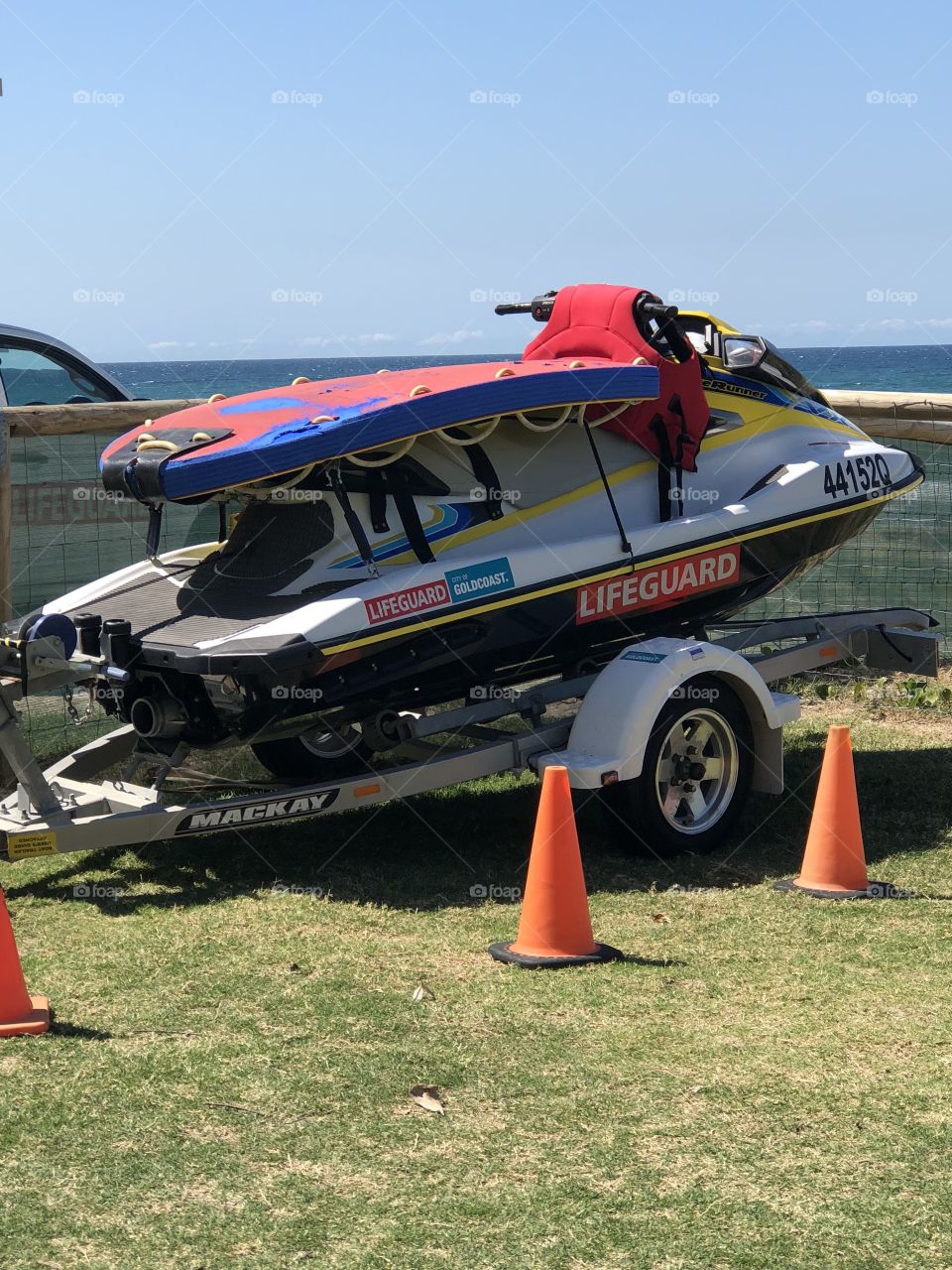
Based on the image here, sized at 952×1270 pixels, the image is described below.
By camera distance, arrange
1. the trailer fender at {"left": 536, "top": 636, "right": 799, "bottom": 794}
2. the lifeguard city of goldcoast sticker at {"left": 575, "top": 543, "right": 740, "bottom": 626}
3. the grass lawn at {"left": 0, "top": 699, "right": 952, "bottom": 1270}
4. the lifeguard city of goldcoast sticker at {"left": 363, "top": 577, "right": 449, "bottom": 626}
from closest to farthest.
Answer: the grass lawn at {"left": 0, "top": 699, "right": 952, "bottom": 1270}, the lifeguard city of goldcoast sticker at {"left": 363, "top": 577, "right": 449, "bottom": 626}, the trailer fender at {"left": 536, "top": 636, "right": 799, "bottom": 794}, the lifeguard city of goldcoast sticker at {"left": 575, "top": 543, "right": 740, "bottom": 626}

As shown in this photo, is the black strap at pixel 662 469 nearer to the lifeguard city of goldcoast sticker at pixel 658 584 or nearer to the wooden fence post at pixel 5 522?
the lifeguard city of goldcoast sticker at pixel 658 584

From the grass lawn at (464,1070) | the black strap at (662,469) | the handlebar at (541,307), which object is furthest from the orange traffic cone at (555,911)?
the handlebar at (541,307)

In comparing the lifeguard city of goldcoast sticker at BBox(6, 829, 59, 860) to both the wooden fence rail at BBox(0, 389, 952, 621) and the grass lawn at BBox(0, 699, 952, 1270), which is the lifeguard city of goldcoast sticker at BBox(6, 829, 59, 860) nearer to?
the grass lawn at BBox(0, 699, 952, 1270)

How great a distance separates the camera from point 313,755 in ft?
28.6

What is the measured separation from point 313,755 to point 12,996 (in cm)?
369

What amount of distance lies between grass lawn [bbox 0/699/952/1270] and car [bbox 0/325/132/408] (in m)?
5.20

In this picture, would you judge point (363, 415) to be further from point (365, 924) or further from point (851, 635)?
point (851, 635)

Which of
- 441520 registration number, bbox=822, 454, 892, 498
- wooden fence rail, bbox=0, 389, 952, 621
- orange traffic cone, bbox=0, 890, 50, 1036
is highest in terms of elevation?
wooden fence rail, bbox=0, 389, 952, 621

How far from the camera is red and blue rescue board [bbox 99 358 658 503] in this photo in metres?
6.58

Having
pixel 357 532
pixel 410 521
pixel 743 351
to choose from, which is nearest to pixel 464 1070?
pixel 357 532

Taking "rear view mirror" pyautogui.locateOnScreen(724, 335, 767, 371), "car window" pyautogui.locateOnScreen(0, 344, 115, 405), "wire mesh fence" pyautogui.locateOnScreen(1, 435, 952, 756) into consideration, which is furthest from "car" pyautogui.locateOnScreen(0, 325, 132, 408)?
"rear view mirror" pyautogui.locateOnScreen(724, 335, 767, 371)

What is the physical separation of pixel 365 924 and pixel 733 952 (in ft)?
4.91

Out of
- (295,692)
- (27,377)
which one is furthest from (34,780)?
(27,377)

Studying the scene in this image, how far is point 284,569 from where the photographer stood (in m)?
7.13
